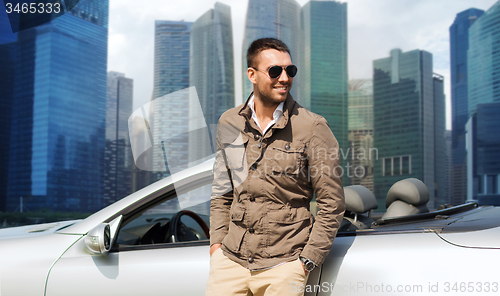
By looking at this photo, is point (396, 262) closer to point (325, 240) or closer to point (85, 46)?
point (325, 240)

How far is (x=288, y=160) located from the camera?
1548 mm

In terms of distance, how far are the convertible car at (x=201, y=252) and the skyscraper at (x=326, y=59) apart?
6410 centimetres

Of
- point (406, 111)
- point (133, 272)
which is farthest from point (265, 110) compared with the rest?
point (406, 111)

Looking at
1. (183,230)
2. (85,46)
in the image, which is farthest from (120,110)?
(183,230)

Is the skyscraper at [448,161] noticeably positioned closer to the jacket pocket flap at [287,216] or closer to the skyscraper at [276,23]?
the skyscraper at [276,23]

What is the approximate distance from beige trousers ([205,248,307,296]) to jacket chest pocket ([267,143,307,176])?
0.35 meters

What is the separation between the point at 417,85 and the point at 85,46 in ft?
201

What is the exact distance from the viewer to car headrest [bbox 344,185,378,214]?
2260 millimetres

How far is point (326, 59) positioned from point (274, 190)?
71146 mm

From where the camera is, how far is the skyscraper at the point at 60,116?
2445 inches

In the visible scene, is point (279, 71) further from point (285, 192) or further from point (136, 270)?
point (136, 270)

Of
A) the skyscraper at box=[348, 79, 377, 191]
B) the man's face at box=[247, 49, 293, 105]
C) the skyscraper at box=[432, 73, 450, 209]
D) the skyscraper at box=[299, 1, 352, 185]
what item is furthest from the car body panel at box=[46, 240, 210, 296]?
the skyscraper at box=[348, 79, 377, 191]

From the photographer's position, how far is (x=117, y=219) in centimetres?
198

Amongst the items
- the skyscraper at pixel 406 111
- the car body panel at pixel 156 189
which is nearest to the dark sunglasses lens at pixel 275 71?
the car body panel at pixel 156 189
